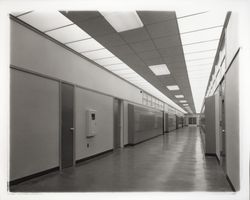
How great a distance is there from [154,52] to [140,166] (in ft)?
10.0

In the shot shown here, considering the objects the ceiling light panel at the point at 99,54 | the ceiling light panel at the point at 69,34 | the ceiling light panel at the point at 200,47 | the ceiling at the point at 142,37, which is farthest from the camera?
the ceiling light panel at the point at 99,54

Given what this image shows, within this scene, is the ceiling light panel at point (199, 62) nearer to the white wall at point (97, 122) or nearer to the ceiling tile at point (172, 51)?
the ceiling tile at point (172, 51)

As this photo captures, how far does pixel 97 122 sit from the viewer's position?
675 cm

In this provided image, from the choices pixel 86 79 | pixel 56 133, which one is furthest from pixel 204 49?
pixel 56 133

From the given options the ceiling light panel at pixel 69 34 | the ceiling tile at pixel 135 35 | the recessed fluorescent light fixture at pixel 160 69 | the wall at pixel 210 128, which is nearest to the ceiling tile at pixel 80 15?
the ceiling light panel at pixel 69 34

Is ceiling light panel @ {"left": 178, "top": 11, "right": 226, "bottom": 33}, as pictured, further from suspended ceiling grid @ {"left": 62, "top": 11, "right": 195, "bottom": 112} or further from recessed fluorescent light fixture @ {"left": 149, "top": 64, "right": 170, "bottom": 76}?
recessed fluorescent light fixture @ {"left": 149, "top": 64, "right": 170, "bottom": 76}

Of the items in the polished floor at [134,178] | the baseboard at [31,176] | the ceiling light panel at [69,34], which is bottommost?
the polished floor at [134,178]

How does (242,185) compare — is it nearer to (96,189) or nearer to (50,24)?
(96,189)

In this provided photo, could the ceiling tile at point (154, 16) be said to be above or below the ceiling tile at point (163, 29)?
above

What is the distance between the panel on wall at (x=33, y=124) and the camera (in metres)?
3.76

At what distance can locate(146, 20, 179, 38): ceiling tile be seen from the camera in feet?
13.5

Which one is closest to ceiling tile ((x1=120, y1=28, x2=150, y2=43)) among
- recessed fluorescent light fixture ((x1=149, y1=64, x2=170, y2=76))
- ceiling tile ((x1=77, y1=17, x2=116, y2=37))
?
ceiling tile ((x1=77, y1=17, x2=116, y2=37))

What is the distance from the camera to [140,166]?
5.33 metres

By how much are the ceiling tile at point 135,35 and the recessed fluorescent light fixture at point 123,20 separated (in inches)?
6.1
